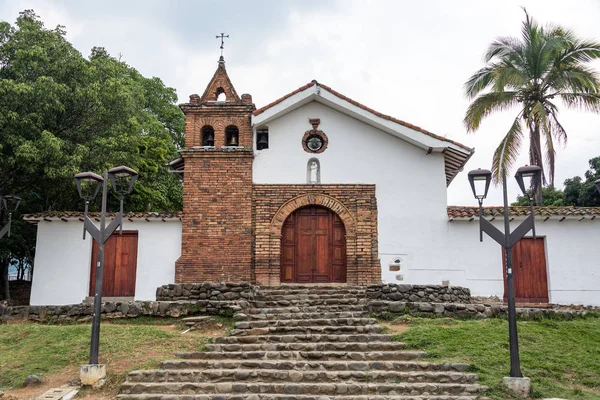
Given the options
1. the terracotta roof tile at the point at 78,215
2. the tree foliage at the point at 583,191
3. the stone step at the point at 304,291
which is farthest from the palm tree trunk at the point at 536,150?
the terracotta roof tile at the point at 78,215

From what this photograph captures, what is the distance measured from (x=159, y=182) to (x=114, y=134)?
7134mm

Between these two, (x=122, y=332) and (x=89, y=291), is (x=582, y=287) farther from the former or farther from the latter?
(x=89, y=291)

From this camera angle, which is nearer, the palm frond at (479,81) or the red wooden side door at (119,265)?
the red wooden side door at (119,265)

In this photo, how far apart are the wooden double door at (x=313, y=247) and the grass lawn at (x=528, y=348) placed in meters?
3.24

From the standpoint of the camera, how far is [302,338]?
31.5 feet

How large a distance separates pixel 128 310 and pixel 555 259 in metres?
11.0

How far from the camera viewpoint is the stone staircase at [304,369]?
24.9 ft

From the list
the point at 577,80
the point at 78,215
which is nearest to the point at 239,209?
the point at 78,215

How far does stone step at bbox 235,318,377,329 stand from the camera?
33.7 feet

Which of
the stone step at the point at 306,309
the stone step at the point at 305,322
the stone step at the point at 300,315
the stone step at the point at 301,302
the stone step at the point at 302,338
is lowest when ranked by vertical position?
the stone step at the point at 302,338

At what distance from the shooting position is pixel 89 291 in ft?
44.7

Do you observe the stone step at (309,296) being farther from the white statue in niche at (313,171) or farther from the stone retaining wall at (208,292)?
the white statue in niche at (313,171)

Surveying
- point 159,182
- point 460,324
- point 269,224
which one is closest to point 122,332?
point 269,224

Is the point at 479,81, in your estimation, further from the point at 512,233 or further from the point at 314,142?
the point at 512,233
